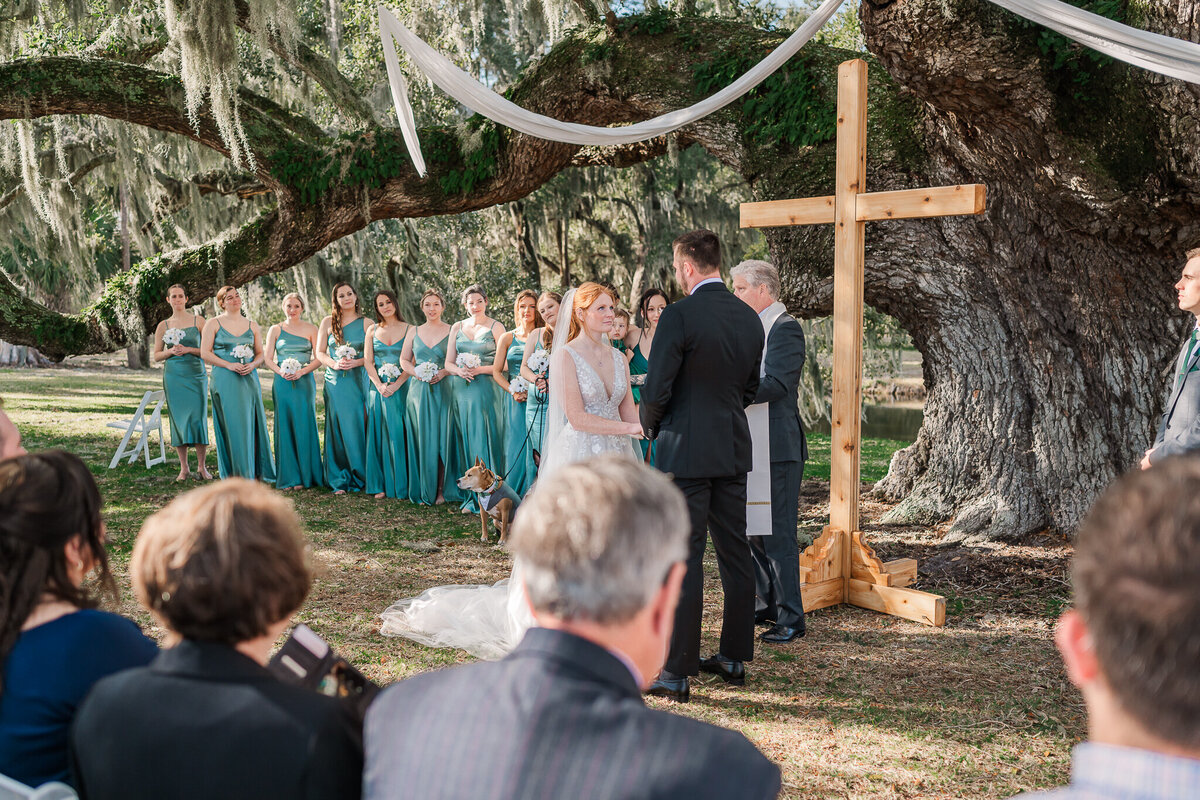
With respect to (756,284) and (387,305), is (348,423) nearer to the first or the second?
(387,305)

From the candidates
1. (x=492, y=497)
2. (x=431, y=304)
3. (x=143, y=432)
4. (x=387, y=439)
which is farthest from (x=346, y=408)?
(x=492, y=497)

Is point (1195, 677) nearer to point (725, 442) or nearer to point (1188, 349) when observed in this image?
point (725, 442)

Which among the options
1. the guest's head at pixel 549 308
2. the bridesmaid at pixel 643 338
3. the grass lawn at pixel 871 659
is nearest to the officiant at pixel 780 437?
the grass lawn at pixel 871 659

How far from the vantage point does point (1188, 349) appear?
4195 millimetres

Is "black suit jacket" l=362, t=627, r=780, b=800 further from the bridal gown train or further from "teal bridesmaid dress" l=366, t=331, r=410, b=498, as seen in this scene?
"teal bridesmaid dress" l=366, t=331, r=410, b=498

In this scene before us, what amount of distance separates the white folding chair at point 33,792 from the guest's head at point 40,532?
214 millimetres

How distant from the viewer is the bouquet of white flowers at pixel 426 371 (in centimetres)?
859

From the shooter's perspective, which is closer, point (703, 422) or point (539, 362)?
point (703, 422)

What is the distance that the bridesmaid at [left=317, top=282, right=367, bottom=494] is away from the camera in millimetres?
9086

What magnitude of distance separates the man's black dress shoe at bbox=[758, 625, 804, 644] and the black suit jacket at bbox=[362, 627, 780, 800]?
361cm

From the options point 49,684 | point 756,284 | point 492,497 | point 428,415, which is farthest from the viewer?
point 428,415

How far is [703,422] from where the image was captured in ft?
13.3

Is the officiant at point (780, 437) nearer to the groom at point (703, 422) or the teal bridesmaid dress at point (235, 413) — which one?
the groom at point (703, 422)

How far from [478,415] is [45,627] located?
6.89 metres
